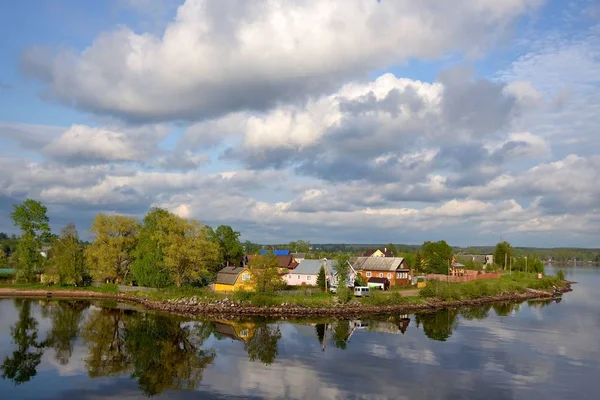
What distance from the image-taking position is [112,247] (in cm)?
7138

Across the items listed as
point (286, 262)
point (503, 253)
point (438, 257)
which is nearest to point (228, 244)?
point (286, 262)

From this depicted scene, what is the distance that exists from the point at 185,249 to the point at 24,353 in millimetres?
29591

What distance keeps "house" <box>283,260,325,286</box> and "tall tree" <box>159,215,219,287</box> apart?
12485mm

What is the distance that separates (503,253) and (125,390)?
122388mm

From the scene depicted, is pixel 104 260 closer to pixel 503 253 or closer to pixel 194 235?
pixel 194 235

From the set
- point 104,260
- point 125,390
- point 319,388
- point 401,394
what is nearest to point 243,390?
point 319,388

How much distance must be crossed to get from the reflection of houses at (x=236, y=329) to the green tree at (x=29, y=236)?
42.1 metres

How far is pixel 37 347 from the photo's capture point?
1443 inches

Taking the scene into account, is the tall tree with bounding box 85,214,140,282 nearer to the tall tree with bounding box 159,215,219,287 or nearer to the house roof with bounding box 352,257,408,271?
the tall tree with bounding box 159,215,219,287

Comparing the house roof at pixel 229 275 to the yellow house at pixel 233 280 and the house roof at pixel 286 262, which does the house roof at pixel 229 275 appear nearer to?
the yellow house at pixel 233 280

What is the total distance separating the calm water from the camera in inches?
1072

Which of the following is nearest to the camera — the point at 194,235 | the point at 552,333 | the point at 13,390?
the point at 13,390

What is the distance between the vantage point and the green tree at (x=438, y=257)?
8888 centimetres

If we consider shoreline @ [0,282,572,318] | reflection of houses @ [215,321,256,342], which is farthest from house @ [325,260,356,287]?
reflection of houses @ [215,321,256,342]
